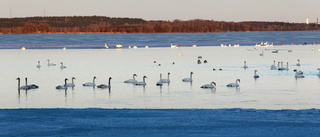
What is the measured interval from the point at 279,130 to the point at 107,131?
5835 mm

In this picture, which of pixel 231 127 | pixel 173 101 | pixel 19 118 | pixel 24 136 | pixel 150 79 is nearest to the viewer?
pixel 24 136

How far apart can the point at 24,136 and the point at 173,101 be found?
11.4 meters

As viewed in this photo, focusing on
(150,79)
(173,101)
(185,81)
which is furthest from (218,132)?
(150,79)

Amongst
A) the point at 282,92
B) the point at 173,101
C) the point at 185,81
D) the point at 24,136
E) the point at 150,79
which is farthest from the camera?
the point at 150,79

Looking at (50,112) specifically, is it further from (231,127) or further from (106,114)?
(231,127)

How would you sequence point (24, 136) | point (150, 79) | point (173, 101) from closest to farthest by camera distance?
1. point (24, 136)
2. point (173, 101)
3. point (150, 79)

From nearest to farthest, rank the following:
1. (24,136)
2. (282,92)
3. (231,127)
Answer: (24,136) → (231,127) → (282,92)

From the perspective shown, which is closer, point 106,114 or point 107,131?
point 107,131

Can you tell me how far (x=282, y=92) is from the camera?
32656 mm

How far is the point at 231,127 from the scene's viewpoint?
19797mm

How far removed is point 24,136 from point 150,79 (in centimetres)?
2415

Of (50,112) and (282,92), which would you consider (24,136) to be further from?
(282,92)

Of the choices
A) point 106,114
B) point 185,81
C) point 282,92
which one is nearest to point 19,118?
point 106,114

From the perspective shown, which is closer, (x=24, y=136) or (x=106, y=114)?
(x=24, y=136)
